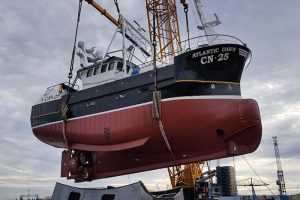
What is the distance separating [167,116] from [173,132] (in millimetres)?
893

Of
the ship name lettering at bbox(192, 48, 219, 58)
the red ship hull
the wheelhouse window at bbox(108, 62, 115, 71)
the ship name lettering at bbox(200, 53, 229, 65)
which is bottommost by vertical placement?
the red ship hull

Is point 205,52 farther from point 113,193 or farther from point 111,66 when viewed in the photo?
point 113,193

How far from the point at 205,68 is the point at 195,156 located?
4.76m

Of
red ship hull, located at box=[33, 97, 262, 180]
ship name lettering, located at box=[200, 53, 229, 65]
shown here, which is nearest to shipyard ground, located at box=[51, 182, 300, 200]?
red ship hull, located at box=[33, 97, 262, 180]

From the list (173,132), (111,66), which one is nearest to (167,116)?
(173,132)

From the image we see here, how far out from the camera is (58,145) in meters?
22.8

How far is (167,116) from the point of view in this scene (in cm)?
1686

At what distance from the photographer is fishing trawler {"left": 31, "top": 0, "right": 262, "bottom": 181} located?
54.3ft

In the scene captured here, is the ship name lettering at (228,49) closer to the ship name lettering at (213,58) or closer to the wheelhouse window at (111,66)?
the ship name lettering at (213,58)

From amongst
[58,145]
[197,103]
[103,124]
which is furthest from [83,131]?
[197,103]

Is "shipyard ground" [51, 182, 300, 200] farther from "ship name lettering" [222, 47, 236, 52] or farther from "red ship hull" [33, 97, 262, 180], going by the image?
"ship name lettering" [222, 47, 236, 52]

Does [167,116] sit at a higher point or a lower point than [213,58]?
lower

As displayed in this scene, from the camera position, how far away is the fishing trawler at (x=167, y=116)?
16.5 meters

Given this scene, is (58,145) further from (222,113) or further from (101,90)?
(222,113)
